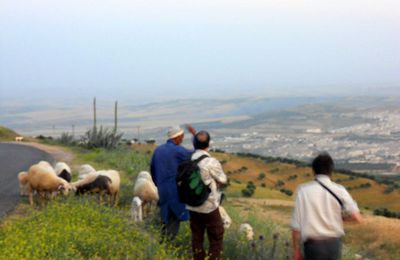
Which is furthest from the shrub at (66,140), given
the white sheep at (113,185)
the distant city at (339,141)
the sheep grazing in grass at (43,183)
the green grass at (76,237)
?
the distant city at (339,141)

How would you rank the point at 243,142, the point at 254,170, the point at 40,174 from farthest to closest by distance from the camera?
the point at 243,142, the point at 254,170, the point at 40,174

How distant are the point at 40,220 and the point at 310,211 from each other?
4.48 meters

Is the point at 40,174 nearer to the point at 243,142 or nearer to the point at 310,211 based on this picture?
the point at 310,211

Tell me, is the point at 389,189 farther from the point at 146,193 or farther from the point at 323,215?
the point at 323,215

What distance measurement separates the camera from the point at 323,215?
5.38m

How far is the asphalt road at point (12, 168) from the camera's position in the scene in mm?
11656

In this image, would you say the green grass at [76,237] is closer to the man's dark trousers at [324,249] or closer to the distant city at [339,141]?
the man's dark trousers at [324,249]

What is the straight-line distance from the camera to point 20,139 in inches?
1314

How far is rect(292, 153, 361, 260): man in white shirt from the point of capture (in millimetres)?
5383

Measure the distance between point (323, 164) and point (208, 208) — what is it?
177 cm

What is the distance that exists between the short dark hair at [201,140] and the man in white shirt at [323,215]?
171 cm

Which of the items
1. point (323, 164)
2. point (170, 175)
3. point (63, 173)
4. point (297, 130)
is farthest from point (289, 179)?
point (297, 130)

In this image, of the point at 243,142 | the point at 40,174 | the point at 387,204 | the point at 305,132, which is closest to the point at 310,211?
the point at 40,174

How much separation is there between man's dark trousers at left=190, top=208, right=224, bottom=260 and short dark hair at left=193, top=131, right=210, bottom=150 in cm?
69
